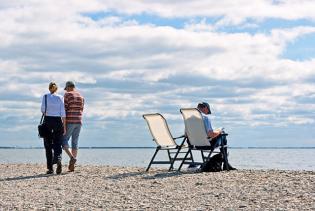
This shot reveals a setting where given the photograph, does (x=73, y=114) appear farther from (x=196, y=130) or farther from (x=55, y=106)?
(x=196, y=130)

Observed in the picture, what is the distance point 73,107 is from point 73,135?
0.63 meters

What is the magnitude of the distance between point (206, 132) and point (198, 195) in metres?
4.18

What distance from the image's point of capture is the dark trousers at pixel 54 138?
14.5 meters

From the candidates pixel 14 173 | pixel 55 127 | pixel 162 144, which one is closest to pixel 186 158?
pixel 162 144

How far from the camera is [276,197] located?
980 cm

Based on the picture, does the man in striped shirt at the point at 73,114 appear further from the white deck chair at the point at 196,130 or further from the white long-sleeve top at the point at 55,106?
the white deck chair at the point at 196,130

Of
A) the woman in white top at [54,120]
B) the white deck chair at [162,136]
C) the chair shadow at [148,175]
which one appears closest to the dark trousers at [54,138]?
the woman in white top at [54,120]

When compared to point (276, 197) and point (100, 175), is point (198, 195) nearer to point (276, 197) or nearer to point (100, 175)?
point (276, 197)

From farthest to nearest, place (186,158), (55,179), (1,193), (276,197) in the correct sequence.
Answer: (186,158), (55,179), (1,193), (276,197)

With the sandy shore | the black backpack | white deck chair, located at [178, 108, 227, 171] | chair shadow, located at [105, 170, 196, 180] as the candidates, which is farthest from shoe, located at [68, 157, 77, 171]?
the black backpack

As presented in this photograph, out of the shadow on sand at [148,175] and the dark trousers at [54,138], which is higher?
the dark trousers at [54,138]

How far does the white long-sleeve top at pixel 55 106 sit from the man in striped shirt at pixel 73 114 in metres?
0.36

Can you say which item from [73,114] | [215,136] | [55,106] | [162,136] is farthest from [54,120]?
[215,136]

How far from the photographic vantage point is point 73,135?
15.0m
